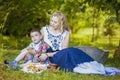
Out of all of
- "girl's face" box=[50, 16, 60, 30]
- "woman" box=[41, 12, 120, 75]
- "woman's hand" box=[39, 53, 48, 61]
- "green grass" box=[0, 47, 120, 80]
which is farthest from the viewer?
"girl's face" box=[50, 16, 60, 30]

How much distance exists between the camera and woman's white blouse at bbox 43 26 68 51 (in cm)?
780

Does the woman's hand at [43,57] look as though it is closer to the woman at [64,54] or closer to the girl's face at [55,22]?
the woman at [64,54]

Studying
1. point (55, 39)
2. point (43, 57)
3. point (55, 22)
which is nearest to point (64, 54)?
point (43, 57)

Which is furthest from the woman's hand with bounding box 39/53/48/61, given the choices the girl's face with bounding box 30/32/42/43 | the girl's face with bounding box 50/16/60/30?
the girl's face with bounding box 50/16/60/30

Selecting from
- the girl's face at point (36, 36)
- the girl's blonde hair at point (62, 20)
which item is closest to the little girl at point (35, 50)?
the girl's face at point (36, 36)

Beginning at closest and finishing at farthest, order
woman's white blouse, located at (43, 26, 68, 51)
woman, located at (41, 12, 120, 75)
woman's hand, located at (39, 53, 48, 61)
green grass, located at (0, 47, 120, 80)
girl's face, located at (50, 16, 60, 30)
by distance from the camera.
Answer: green grass, located at (0, 47, 120, 80) → woman, located at (41, 12, 120, 75) → woman's hand, located at (39, 53, 48, 61) → girl's face, located at (50, 16, 60, 30) → woman's white blouse, located at (43, 26, 68, 51)

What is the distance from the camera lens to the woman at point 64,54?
7.36 metres

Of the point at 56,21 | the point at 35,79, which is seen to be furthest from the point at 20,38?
the point at 35,79

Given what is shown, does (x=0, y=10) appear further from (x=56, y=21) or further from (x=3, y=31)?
(x=56, y=21)

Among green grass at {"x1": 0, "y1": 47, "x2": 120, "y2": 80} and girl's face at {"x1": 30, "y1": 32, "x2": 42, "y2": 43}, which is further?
girl's face at {"x1": 30, "y1": 32, "x2": 42, "y2": 43}

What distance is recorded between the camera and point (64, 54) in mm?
7422

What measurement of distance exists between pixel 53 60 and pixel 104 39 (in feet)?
43.1

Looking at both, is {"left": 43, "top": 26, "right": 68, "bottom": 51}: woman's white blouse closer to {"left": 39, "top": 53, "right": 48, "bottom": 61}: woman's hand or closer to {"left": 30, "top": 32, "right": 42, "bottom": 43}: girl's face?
{"left": 30, "top": 32, "right": 42, "bottom": 43}: girl's face

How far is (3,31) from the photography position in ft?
45.1
